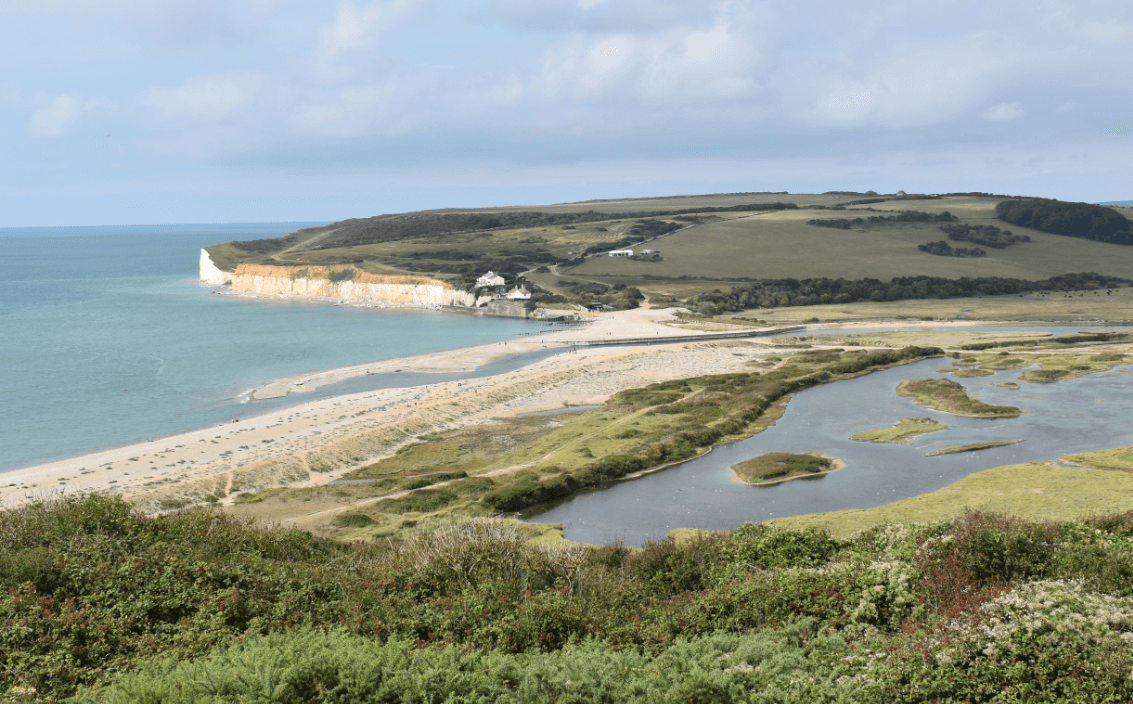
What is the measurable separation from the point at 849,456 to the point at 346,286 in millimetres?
116277

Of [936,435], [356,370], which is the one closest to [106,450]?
[356,370]

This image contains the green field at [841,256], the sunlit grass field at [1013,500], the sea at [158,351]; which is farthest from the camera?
the green field at [841,256]

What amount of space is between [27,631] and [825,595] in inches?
583

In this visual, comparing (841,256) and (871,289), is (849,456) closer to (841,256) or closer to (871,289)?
(871,289)

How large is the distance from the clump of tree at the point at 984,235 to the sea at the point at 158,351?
11194 cm

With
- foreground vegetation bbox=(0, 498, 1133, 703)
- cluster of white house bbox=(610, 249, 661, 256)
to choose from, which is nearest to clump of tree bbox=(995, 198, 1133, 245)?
cluster of white house bbox=(610, 249, 661, 256)

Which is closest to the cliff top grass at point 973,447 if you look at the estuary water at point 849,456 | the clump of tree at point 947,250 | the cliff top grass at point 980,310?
the estuary water at point 849,456

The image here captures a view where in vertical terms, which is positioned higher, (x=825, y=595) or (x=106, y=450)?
(x=825, y=595)

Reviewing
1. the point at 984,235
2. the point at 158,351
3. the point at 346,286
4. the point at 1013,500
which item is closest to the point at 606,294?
the point at 346,286

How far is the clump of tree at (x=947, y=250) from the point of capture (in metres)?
155

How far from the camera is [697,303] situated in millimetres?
115750

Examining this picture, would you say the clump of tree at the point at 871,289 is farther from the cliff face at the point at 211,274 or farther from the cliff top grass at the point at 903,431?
the cliff face at the point at 211,274

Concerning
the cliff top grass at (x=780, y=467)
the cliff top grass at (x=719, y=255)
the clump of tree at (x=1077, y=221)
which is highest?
the clump of tree at (x=1077, y=221)

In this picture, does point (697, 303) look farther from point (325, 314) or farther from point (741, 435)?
point (741, 435)
